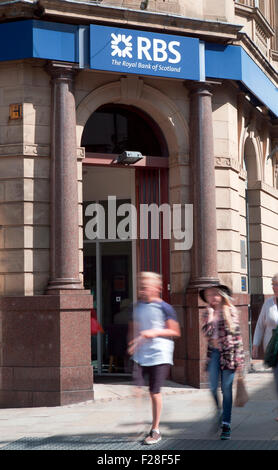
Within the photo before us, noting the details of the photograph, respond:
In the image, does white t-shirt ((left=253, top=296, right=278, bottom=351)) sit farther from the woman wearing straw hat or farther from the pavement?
the pavement

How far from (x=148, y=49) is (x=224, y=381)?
21.9ft

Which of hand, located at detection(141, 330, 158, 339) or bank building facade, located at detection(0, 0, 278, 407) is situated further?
bank building facade, located at detection(0, 0, 278, 407)

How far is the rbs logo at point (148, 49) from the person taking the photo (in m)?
12.9

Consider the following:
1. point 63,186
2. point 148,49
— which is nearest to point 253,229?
point 148,49

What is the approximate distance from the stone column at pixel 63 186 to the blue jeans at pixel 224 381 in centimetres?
411

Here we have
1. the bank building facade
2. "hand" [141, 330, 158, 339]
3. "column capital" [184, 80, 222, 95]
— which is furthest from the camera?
"column capital" [184, 80, 222, 95]

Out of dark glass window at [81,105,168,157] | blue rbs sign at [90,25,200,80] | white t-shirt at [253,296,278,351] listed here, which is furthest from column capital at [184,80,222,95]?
white t-shirt at [253,296,278,351]

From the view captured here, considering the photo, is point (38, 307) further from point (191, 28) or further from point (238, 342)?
point (191, 28)

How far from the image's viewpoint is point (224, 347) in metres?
8.58

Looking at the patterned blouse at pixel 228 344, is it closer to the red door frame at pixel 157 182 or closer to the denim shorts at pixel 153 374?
the denim shorts at pixel 153 374

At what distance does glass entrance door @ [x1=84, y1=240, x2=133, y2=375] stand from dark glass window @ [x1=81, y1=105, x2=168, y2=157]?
1861mm

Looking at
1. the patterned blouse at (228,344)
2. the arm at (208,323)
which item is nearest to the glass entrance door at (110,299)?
the arm at (208,323)

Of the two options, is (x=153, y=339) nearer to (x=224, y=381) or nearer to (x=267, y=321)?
(x=224, y=381)

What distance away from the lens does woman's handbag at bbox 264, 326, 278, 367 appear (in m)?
9.07
